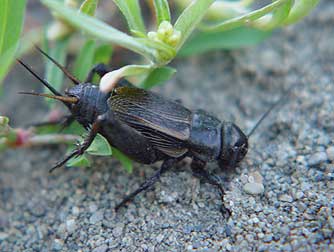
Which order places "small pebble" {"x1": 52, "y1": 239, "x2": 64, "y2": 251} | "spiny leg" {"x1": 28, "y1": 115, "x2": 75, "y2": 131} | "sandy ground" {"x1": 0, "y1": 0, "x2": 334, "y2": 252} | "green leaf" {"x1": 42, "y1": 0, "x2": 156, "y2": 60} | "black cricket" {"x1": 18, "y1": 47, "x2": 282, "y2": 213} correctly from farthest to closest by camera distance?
"spiny leg" {"x1": 28, "y1": 115, "x2": 75, "y2": 131}, "black cricket" {"x1": 18, "y1": 47, "x2": 282, "y2": 213}, "small pebble" {"x1": 52, "y1": 239, "x2": 64, "y2": 251}, "sandy ground" {"x1": 0, "y1": 0, "x2": 334, "y2": 252}, "green leaf" {"x1": 42, "y1": 0, "x2": 156, "y2": 60}

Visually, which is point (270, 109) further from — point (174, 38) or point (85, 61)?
point (85, 61)

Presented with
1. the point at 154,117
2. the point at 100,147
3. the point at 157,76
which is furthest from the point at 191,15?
the point at 100,147

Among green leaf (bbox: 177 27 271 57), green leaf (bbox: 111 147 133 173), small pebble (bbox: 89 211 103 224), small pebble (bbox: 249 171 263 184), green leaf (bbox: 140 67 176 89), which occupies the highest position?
green leaf (bbox: 140 67 176 89)

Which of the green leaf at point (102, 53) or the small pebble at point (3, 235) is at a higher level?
the green leaf at point (102, 53)

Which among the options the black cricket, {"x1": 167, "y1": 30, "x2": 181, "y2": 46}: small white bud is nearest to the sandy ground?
the black cricket

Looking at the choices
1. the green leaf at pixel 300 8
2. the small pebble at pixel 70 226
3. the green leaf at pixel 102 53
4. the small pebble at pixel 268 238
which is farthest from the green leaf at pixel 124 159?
the green leaf at pixel 300 8

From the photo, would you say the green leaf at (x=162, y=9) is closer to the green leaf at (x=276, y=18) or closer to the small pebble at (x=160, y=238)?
the green leaf at (x=276, y=18)

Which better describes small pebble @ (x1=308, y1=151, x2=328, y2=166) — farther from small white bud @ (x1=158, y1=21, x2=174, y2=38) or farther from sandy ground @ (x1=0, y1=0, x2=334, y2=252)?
small white bud @ (x1=158, y1=21, x2=174, y2=38)
